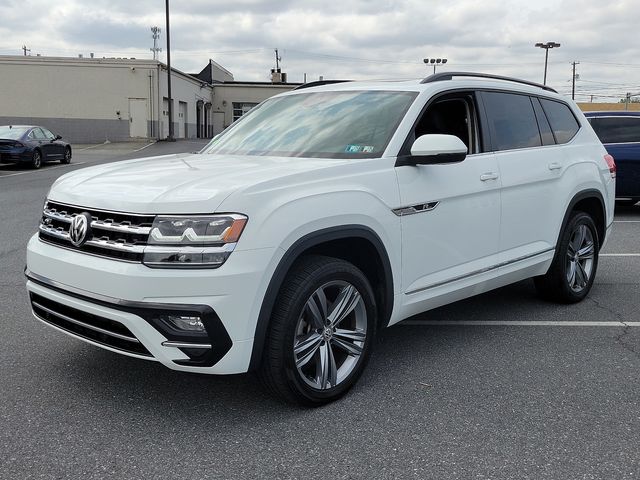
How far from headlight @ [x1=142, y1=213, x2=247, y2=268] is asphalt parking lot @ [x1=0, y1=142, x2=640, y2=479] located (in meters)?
0.90

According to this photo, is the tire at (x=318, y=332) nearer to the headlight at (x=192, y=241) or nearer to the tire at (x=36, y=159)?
the headlight at (x=192, y=241)

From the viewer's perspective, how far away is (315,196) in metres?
3.43

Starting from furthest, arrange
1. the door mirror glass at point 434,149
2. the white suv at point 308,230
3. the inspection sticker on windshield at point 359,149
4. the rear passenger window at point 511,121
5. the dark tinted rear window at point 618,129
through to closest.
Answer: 1. the dark tinted rear window at point 618,129
2. the rear passenger window at point 511,121
3. the inspection sticker on windshield at point 359,149
4. the door mirror glass at point 434,149
5. the white suv at point 308,230

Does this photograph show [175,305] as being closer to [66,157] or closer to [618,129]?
[618,129]

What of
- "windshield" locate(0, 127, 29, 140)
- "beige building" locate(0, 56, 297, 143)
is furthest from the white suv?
"beige building" locate(0, 56, 297, 143)

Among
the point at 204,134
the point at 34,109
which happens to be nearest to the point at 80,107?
the point at 34,109

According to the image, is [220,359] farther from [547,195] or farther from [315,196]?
[547,195]

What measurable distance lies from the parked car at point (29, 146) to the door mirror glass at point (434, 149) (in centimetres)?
2021

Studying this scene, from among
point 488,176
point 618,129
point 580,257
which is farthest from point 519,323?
point 618,129

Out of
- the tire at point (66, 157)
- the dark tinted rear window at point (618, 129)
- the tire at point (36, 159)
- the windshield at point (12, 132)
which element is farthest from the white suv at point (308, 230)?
the tire at point (66, 157)

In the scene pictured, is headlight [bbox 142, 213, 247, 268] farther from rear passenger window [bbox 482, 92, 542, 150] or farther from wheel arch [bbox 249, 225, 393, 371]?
rear passenger window [bbox 482, 92, 542, 150]

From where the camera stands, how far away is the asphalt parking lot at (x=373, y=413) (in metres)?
2.98

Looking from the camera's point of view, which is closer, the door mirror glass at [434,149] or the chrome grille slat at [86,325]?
the chrome grille slat at [86,325]

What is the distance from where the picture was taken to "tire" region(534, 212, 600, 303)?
5.46 metres
